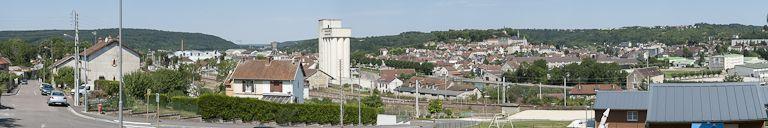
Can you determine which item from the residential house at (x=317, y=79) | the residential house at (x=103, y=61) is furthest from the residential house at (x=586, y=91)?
the residential house at (x=103, y=61)

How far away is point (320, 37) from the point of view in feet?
418

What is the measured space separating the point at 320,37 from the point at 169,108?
283ft

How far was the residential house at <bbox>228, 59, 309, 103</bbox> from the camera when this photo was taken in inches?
2055

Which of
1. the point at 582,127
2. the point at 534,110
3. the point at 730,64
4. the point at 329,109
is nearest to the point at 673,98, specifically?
the point at 582,127

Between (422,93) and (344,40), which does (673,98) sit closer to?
(422,93)

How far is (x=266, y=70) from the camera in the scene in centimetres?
5288

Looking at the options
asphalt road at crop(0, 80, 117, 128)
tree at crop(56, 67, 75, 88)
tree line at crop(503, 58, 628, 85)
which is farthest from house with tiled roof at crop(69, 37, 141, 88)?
tree line at crop(503, 58, 628, 85)

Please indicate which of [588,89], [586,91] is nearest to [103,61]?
[586,91]

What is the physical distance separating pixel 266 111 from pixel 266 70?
1395cm

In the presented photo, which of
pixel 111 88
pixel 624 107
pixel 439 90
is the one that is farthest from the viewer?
pixel 439 90

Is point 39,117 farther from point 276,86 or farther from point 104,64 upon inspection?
point 104,64

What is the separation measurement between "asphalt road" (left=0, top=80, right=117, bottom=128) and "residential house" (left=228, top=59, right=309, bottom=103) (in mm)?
12881

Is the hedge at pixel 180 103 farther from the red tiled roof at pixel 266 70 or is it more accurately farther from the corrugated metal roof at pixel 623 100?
the corrugated metal roof at pixel 623 100

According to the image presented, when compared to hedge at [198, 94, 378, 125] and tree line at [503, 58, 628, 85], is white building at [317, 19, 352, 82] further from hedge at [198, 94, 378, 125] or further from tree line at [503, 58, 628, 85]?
hedge at [198, 94, 378, 125]
